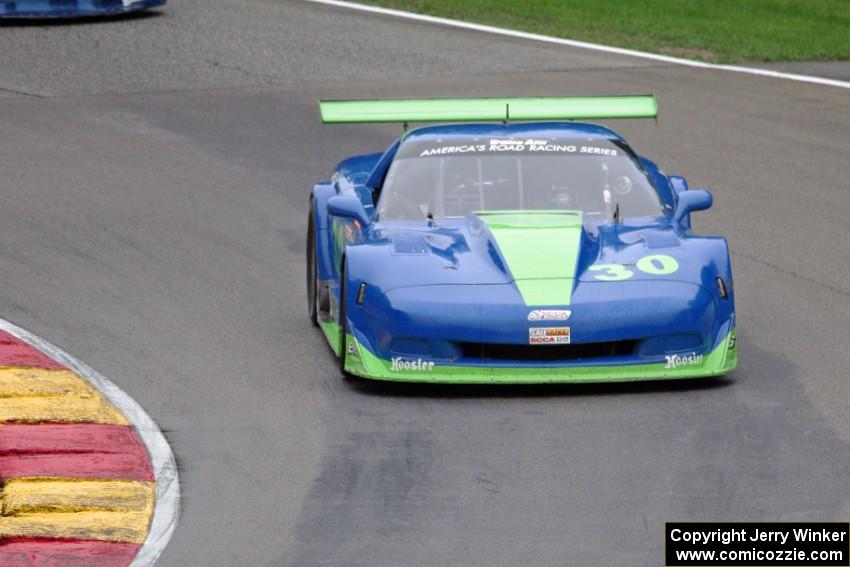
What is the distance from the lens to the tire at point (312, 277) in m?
10.6

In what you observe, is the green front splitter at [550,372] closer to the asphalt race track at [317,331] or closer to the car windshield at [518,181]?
the asphalt race track at [317,331]

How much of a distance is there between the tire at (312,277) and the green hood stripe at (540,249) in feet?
4.16

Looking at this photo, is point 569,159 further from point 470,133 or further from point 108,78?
point 108,78

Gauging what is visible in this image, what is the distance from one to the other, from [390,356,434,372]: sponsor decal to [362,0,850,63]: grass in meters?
12.4

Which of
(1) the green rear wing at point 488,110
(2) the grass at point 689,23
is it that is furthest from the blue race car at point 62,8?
(1) the green rear wing at point 488,110

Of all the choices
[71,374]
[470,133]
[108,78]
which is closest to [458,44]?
[108,78]

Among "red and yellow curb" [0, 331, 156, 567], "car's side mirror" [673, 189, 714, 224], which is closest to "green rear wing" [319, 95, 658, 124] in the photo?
"car's side mirror" [673, 189, 714, 224]

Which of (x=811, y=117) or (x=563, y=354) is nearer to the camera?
(x=563, y=354)

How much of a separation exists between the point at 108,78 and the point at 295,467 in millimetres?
11518

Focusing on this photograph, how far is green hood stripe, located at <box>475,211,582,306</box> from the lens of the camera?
8.91 meters

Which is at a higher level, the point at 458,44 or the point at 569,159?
the point at 569,159

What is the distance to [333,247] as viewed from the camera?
10391 mm

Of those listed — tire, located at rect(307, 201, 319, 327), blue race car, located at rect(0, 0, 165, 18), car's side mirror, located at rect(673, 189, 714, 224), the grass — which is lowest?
the grass

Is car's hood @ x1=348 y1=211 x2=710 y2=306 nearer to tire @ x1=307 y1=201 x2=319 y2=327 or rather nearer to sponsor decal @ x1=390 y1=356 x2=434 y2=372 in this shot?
sponsor decal @ x1=390 y1=356 x2=434 y2=372
